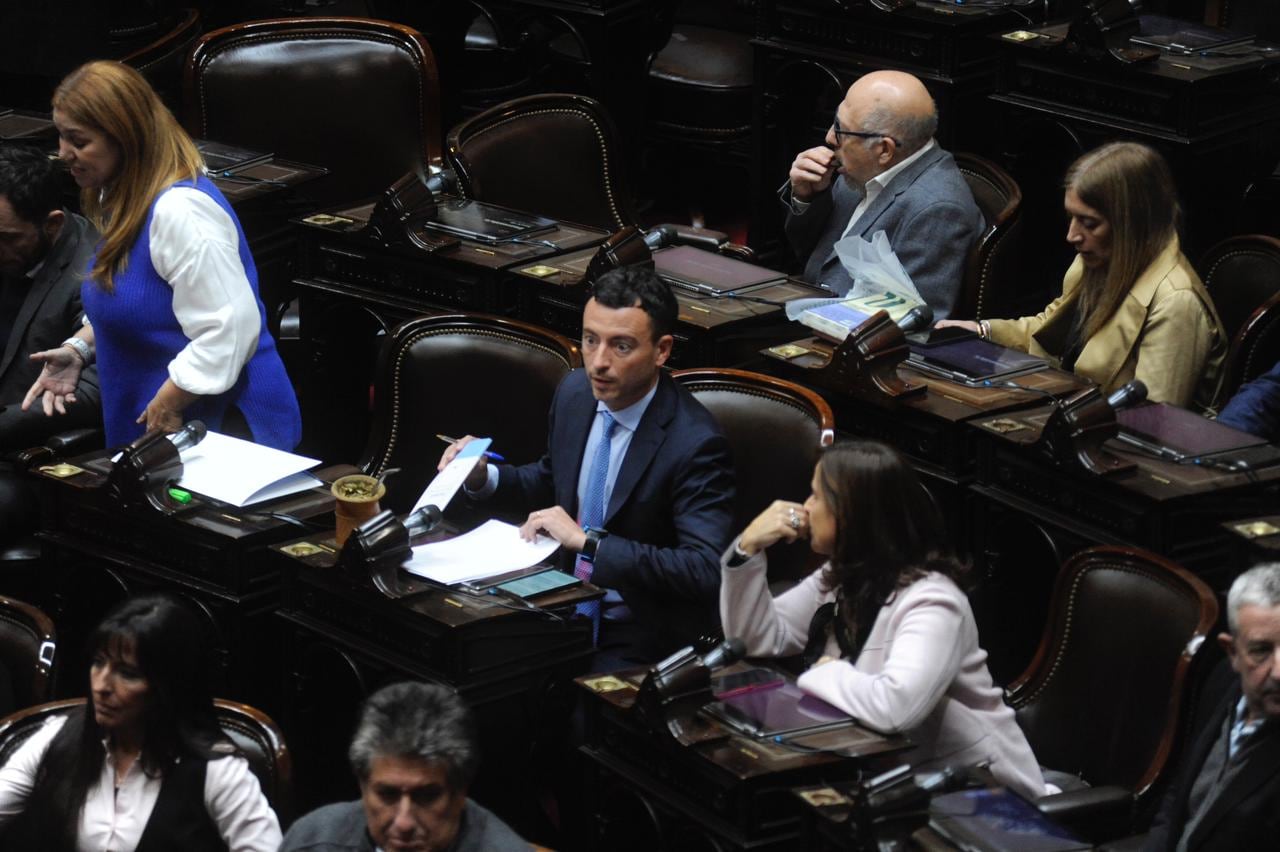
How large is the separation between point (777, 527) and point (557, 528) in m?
0.55

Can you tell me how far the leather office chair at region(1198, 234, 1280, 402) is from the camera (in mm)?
4715

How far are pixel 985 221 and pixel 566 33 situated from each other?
8.34ft

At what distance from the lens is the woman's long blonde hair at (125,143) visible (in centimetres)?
436

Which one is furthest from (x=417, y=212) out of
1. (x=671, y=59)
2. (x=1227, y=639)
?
(x=1227, y=639)

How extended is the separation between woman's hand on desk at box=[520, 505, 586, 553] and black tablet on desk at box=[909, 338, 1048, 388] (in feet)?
3.12

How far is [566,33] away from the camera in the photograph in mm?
7492

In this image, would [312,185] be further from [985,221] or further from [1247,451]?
[1247,451]

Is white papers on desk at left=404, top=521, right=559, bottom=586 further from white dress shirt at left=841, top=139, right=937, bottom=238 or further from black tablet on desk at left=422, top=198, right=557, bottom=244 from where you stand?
white dress shirt at left=841, top=139, right=937, bottom=238

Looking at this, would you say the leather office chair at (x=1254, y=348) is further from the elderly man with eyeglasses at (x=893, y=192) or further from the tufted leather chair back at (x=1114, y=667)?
the tufted leather chair back at (x=1114, y=667)

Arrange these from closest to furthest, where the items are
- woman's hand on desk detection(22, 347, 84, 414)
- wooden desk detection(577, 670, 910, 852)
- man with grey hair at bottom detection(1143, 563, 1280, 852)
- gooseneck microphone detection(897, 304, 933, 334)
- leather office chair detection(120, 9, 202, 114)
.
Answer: man with grey hair at bottom detection(1143, 563, 1280, 852), wooden desk detection(577, 670, 910, 852), gooseneck microphone detection(897, 304, 933, 334), woman's hand on desk detection(22, 347, 84, 414), leather office chair detection(120, 9, 202, 114)

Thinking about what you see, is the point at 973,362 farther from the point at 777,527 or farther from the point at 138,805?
the point at 138,805

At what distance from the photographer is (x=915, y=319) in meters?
4.70

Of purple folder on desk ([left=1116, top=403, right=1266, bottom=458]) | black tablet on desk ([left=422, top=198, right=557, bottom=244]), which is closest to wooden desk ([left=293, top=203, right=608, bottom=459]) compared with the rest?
black tablet on desk ([left=422, top=198, right=557, bottom=244])

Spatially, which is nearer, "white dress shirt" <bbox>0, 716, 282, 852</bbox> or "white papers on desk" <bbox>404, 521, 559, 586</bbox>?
"white dress shirt" <bbox>0, 716, 282, 852</bbox>
